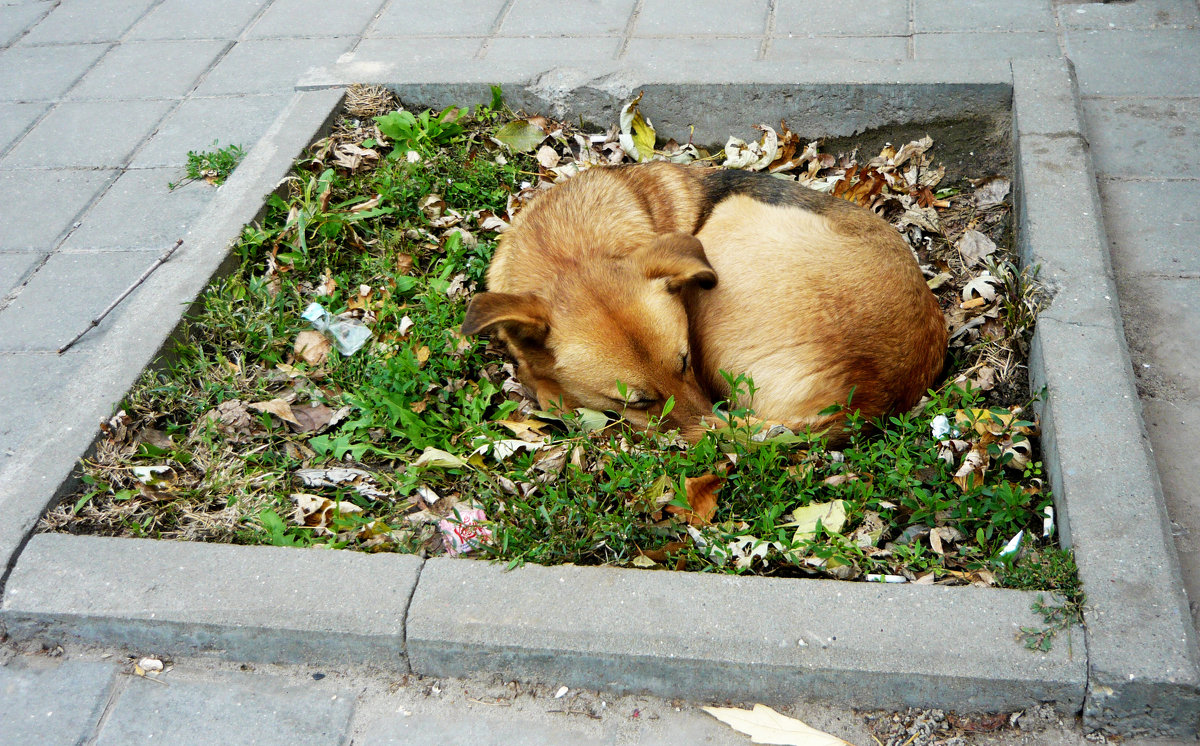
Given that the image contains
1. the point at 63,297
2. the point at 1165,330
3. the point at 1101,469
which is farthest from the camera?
the point at 63,297

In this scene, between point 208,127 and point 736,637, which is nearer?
point 736,637

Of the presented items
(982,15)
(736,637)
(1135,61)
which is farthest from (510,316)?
(1135,61)

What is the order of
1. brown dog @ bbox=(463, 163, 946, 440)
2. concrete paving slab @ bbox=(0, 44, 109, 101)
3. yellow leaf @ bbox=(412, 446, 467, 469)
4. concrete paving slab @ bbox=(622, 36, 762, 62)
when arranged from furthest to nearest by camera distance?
concrete paving slab @ bbox=(0, 44, 109, 101) → concrete paving slab @ bbox=(622, 36, 762, 62) → yellow leaf @ bbox=(412, 446, 467, 469) → brown dog @ bbox=(463, 163, 946, 440)

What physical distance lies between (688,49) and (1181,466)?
404cm

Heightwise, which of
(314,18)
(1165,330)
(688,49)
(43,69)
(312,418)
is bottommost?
(1165,330)

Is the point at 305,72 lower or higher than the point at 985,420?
higher

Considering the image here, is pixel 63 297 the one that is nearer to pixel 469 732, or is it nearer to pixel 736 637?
pixel 469 732

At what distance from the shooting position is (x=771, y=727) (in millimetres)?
2654

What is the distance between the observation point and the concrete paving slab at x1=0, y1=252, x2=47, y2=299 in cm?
478

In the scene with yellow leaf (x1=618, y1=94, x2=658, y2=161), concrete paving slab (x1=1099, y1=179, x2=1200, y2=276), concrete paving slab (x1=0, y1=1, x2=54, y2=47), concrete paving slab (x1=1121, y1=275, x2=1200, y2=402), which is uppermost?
concrete paving slab (x1=0, y1=1, x2=54, y2=47)

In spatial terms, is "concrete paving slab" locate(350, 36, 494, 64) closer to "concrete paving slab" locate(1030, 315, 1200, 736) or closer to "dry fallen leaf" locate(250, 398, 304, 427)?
"dry fallen leaf" locate(250, 398, 304, 427)

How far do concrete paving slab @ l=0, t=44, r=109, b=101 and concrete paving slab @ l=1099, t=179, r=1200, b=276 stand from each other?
22.8 ft

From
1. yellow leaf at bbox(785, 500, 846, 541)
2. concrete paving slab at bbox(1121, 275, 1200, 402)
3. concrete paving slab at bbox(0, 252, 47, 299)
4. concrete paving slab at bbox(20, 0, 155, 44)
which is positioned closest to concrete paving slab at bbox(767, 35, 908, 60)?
concrete paving slab at bbox(1121, 275, 1200, 402)

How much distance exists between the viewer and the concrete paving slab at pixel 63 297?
442cm
